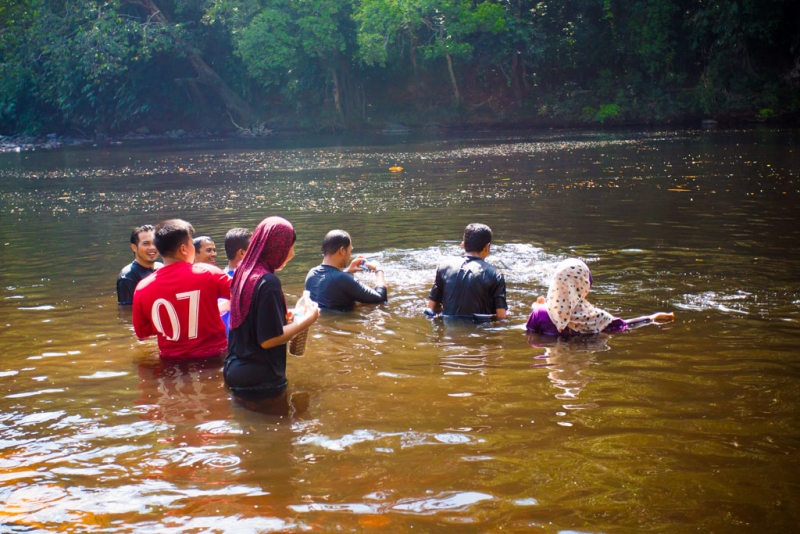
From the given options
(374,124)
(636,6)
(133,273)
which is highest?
(636,6)

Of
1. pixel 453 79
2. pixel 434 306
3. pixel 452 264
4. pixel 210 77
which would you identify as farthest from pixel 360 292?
pixel 210 77

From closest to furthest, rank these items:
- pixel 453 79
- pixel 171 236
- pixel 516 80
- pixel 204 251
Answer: pixel 171 236 < pixel 204 251 < pixel 453 79 < pixel 516 80

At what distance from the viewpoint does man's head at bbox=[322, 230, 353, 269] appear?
8.16 meters

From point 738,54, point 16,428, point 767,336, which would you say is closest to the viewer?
point 16,428

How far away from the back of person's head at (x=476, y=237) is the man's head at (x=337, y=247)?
1.34 meters

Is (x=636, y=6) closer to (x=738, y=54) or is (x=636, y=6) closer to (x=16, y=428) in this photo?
(x=738, y=54)

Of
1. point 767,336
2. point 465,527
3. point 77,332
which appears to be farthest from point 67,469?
point 767,336

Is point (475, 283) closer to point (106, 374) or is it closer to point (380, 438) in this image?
point (380, 438)

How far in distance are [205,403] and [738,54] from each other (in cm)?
3645

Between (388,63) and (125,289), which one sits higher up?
(388,63)

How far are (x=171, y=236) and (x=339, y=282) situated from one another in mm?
2762

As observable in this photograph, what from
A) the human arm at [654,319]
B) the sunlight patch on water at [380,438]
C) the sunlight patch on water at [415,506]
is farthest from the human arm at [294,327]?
the human arm at [654,319]

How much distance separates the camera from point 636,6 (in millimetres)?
39344

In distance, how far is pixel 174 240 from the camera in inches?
226
